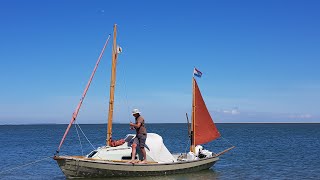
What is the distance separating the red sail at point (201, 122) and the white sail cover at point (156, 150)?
14.6ft

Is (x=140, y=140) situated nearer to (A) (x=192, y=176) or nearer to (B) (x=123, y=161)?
(B) (x=123, y=161)

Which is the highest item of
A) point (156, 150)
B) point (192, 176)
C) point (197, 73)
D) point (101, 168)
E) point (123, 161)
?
point (197, 73)

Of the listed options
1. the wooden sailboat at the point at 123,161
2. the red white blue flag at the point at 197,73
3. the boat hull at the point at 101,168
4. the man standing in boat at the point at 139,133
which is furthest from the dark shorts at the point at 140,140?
the red white blue flag at the point at 197,73

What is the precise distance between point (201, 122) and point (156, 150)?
6392 mm

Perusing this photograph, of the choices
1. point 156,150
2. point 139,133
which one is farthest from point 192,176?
point 139,133

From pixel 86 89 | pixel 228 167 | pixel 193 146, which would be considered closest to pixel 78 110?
pixel 86 89

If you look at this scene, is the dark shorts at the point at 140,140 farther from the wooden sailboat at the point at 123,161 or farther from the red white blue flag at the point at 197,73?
the red white blue flag at the point at 197,73

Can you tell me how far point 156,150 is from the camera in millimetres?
27000

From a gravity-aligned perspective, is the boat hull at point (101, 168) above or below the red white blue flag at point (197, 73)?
below

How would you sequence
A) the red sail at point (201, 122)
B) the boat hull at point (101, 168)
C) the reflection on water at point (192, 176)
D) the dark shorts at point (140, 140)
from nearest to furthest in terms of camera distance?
1. the boat hull at point (101, 168)
2. the dark shorts at point (140, 140)
3. the reflection on water at point (192, 176)
4. the red sail at point (201, 122)

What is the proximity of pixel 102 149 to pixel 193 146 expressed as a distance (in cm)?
828

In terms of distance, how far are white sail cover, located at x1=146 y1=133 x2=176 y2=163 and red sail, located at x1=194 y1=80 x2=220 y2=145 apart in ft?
14.6

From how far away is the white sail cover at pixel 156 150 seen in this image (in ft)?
87.6

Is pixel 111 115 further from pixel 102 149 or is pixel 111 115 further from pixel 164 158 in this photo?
pixel 164 158
